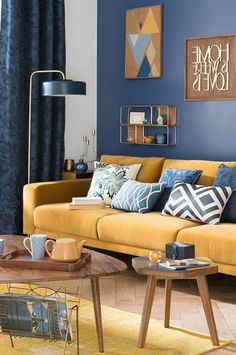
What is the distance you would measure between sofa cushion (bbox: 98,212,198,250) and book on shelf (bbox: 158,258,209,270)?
1.15 meters

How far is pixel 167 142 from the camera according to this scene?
6.76 meters

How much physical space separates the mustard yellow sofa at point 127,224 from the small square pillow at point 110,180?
104 mm

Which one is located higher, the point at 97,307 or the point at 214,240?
the point at 214,240

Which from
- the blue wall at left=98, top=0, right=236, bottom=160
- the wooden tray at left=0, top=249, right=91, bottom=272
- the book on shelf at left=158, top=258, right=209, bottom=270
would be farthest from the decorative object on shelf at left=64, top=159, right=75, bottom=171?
the book on shelf at left=158, top=258, right=209, bottom=270

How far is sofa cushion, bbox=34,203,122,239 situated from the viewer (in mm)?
5805

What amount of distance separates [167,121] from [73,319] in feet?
8.91

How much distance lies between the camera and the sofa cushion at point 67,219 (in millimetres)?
5805

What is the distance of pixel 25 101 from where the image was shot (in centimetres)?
694

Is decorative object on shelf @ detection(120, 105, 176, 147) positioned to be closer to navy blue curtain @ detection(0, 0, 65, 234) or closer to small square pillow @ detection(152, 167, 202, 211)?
navy blue curtain @ detection(0, 0, 65, 234)

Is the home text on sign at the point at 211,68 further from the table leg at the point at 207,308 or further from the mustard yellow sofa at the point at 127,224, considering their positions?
the table leg at the point at 207,308

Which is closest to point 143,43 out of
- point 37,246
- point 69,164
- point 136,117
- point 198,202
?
point 136,117

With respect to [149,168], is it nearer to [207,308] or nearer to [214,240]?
[214,240]

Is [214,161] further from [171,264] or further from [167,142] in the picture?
[171,264]

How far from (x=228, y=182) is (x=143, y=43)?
1883mm
